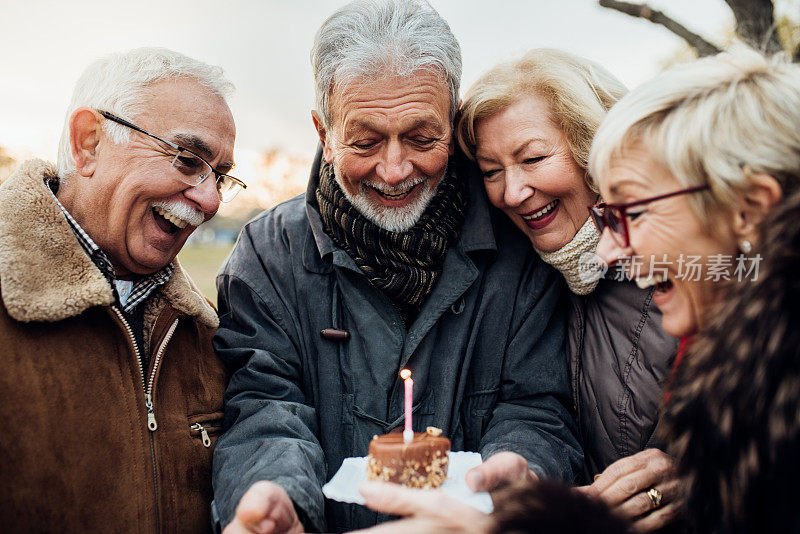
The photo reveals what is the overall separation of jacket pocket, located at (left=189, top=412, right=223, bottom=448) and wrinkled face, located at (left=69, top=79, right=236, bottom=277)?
0.75 metres

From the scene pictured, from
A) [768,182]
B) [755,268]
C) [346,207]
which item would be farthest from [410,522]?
[346,207]

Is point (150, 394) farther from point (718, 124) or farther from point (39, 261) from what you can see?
point (718, 124)

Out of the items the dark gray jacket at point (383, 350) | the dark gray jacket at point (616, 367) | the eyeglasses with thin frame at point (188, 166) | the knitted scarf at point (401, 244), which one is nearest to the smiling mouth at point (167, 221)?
the eyeglasses with thin frame at point (188, 166)

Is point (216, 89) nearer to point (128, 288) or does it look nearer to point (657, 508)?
point (128, 288)

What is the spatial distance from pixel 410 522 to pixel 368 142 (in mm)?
1845

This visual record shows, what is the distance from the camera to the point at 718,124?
1.86 m

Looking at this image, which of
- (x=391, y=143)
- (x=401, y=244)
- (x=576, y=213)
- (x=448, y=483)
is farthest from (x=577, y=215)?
(x=448, y=483)

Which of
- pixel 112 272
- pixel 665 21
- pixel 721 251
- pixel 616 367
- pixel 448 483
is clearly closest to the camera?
pixel 721 251

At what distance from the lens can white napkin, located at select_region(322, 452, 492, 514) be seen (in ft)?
6.62

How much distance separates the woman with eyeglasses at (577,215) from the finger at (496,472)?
0.72 metres

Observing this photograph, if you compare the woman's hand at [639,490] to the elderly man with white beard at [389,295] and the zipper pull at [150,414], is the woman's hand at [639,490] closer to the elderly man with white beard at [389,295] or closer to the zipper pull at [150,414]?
the elderly man with white beard at [389,295]

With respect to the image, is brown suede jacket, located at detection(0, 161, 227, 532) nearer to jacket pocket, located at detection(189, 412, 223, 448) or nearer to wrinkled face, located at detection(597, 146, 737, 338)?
jacket pocket, located at detection(189, 412, 223, 448)

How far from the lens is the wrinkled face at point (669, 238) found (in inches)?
75.8

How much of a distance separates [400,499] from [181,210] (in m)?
1.82
